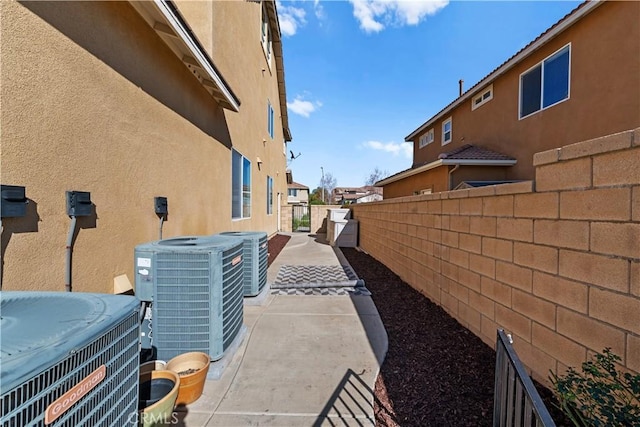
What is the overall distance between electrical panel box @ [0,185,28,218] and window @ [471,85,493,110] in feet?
43.3

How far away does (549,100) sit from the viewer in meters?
8.40

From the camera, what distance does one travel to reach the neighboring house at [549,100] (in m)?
6.47

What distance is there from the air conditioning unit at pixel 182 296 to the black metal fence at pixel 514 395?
2445 millimetres

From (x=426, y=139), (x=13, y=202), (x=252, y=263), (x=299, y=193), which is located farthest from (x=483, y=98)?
(x=299, y=193)

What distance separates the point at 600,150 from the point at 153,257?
147 inches

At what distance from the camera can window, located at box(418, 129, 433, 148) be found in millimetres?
16105

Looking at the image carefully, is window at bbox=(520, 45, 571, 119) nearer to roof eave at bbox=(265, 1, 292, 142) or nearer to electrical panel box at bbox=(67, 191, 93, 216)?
roof eave at bbox=(265, 1, 292, 142)

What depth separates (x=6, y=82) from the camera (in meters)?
1.84

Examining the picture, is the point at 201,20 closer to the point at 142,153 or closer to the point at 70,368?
the point at 142,153

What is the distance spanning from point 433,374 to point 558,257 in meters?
1.56

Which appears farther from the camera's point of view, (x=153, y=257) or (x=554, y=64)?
(x=554, y=64)

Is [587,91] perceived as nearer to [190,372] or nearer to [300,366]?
[300,366]

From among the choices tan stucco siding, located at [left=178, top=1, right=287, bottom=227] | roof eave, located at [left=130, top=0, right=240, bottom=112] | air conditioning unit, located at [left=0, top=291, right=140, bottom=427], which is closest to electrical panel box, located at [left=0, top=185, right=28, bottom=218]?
air conditioning unit, located at [left=0, top=291, right=140, bottom=427]

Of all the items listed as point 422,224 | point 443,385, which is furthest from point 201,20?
point 443,385
